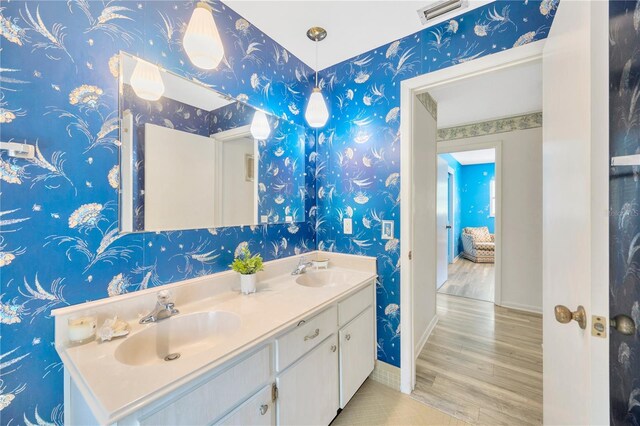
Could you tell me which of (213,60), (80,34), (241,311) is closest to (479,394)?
(241,311)

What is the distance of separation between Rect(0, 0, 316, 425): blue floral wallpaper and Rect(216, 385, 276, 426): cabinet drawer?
2.12ft

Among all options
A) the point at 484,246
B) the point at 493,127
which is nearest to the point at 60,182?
the point at 493,127

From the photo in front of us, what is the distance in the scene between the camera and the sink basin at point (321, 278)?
1.85 metres

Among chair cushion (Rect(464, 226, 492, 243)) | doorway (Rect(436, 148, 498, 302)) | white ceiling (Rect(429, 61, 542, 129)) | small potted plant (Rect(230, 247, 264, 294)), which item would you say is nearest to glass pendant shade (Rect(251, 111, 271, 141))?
small potted plant (Rect(230, 247, 264, 294))

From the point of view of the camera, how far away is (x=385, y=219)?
6.04 ft

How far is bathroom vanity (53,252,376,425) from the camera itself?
0.71 metres

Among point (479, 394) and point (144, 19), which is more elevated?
point (144, 19)

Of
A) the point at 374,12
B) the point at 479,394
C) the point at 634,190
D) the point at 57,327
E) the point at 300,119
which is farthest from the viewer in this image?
the point at 300,119

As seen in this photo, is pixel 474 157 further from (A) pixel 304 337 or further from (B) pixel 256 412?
(B) pixel 256 412

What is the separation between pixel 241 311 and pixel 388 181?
1.27 m

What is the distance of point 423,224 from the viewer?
2352 millimetres

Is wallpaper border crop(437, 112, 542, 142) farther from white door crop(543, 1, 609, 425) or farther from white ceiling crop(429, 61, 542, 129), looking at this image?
white door crop(543, 1, 609, 425)

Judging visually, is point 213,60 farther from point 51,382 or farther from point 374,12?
point 51,382

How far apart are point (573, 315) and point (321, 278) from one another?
138cm
